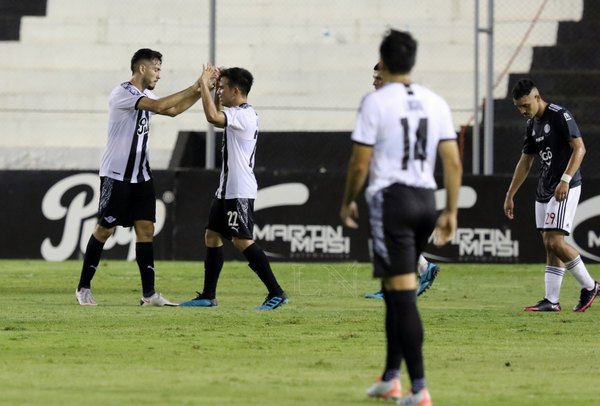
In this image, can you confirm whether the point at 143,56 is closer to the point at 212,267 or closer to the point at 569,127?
the point at 212,267

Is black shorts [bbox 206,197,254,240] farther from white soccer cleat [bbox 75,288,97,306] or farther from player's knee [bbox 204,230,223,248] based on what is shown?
white soccer cleat [bbox 75,288,97,306]

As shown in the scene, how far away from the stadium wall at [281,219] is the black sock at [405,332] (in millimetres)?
12286

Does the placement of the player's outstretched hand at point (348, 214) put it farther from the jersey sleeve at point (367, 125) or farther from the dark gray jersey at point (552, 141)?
Result: the dark gray jersey at point (552, 141)

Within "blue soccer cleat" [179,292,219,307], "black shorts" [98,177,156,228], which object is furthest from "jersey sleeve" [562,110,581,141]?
"black shorts" [98,177,156,228]

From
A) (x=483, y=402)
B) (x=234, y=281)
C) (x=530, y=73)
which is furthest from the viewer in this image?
(x=530, y=73)

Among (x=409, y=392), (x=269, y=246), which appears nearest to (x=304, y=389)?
(x=409, y=392)

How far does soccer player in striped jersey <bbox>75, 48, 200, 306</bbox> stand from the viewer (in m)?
12.7

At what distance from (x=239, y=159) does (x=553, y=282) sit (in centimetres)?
313

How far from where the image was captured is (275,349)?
9.60m

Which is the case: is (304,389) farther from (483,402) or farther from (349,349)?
(349,349)

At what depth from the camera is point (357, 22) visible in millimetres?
25234

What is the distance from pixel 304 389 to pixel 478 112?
13.1 metres

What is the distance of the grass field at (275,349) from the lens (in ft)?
24.6

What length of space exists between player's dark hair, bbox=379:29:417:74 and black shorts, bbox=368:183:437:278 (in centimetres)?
62
